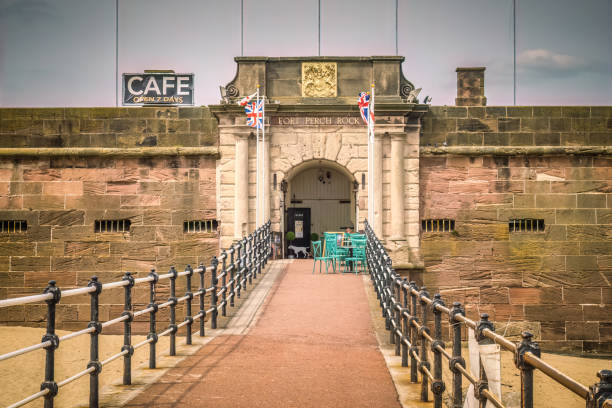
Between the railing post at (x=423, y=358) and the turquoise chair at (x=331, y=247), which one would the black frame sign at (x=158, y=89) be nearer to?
the turquoise chair at (x=331, y=247)

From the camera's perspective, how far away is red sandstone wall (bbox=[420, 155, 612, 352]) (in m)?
15.7

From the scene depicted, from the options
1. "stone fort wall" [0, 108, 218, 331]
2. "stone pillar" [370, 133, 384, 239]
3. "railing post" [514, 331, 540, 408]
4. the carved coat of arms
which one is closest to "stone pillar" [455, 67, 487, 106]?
"stone pillar" [370, 133, 384, 239]

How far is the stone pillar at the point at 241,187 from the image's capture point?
1644cm

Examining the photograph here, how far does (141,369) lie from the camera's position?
6.16 metres

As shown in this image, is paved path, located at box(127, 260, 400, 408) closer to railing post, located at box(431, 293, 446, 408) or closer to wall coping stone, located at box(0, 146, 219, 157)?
railing post, located at box(431, 293, 446, 408)

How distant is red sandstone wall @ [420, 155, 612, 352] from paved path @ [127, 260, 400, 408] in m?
6.73

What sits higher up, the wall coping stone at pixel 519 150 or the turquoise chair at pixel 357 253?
the wall coping stone at pixel 519 150

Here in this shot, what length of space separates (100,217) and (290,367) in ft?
37.8

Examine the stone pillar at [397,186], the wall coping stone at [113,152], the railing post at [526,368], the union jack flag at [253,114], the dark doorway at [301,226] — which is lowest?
the railing post at [526,368]

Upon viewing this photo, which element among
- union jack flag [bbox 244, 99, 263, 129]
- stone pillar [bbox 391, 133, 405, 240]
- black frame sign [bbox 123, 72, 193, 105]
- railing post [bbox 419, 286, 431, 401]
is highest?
black frame sign [bbox 123, 72, 193, 105]

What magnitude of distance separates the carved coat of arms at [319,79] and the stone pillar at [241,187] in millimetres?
2148

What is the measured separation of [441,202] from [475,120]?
7.97ft

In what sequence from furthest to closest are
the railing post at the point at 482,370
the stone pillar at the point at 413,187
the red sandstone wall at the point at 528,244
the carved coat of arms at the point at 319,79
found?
the carved coat of arms at the point at 319,79 < the stone pillar at the point at 413,187 < the red sandstone wall at the point at 528,244 < the railing post at the point at 482,370

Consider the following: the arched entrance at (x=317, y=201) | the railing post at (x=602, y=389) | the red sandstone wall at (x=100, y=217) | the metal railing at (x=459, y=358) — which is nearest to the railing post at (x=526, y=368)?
the metal railing at (x=459, y=358)
